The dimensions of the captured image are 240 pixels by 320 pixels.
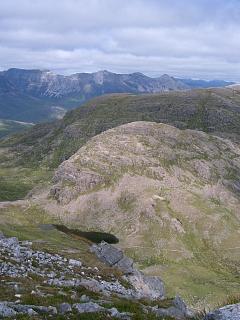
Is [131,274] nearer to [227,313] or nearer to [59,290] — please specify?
[59,290]

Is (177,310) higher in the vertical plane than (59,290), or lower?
lower

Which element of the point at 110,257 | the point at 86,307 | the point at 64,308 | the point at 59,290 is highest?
the point at 64,308

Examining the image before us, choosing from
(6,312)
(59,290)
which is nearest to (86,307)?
(6,312)

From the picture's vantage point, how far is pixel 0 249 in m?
57.0

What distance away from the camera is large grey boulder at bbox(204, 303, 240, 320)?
87.0ft

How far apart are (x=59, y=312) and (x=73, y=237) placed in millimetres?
166638

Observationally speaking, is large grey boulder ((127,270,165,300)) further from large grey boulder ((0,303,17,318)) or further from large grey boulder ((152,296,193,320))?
large grey boulder ((0,303,17,318))

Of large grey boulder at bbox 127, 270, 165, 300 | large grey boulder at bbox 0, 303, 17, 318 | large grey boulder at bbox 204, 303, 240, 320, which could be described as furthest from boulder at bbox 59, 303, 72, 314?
large grey boulder at bbox 127, 270, 165, 300

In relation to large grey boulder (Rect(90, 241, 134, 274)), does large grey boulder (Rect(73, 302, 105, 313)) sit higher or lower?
higher

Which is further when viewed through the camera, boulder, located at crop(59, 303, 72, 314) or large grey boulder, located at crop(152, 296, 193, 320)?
large grey boulder, located at crop(152, 296, 193, 320)

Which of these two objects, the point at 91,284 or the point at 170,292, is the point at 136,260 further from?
the point at 91,284

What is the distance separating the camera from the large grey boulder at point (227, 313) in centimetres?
2652

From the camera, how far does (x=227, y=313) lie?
27.0m

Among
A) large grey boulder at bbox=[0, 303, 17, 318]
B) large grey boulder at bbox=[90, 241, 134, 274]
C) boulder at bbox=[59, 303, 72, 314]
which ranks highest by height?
large grey boulder at bbox=[0, 303, 17, 318]
